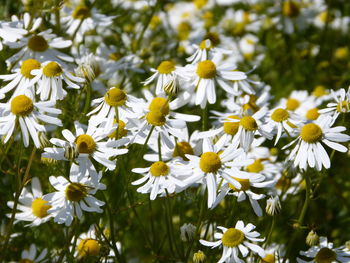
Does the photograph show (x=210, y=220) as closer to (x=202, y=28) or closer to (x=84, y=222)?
(x=84, y=222)

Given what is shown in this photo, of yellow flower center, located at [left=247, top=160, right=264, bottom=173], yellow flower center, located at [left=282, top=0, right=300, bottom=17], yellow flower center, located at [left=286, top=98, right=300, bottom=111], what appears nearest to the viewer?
yellow flower center, located at [left=247, top=160, right=264, bottom=173]

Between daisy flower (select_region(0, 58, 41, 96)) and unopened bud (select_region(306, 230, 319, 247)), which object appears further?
daisy flower (select_region(0, 58, 41, 96))

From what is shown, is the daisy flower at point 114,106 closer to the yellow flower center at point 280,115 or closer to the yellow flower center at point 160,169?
the yellow flower center at point 160,169

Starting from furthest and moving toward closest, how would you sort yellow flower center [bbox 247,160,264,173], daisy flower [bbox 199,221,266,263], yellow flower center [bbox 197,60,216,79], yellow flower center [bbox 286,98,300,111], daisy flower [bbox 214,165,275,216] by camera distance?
1. yellow flower center [bbox 286,98,300,111]
2. yellow flower center [bbox 247,160,264,173]
3. yellow flower center [bbox 197,60,216,79]
4. daisy flower [bbox 214,165,275,216]
5. daisy flower [bbox 199,221,266,263]

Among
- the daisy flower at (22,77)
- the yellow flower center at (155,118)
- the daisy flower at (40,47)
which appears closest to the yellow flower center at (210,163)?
the yellow flower center at (155,118)

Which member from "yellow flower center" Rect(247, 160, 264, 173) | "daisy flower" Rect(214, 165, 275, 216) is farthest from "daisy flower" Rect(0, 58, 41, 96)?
"yellow flower center" Rect(247, 160, 264, 173)

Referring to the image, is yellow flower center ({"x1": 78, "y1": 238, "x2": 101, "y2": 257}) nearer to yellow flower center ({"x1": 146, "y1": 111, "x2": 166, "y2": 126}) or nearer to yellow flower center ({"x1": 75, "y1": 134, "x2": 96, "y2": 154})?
yellow flower center ({"x1": 75, "y1": 134, "x2": 96, "y2": 154})

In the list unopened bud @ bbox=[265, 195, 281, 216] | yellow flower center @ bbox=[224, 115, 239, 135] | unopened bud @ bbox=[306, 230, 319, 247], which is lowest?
unopened bud @ bbox=[306, 230, 319, 247]
